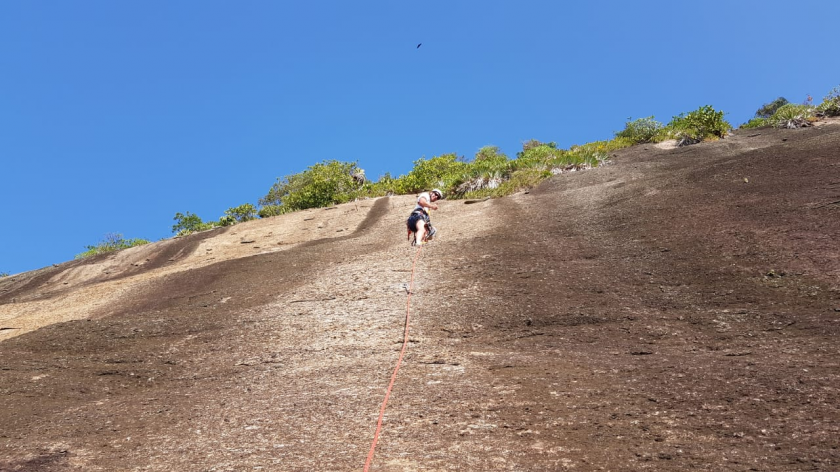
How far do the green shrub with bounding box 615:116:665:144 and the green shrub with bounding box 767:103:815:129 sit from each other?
4509 mm

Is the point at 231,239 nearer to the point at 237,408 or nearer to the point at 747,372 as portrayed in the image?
the point at 237,408

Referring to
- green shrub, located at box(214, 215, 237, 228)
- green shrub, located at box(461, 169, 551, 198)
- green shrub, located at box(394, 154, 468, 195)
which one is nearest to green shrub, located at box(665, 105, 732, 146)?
green shrub, located at box(461, 169, 551, 198)

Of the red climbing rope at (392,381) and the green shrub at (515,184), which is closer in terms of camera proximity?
the red climbing rope at (392,381)

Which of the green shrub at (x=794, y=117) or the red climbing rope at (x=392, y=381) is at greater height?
the green shrub at (x=794, y=117)

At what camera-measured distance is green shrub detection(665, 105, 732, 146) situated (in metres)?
21.0

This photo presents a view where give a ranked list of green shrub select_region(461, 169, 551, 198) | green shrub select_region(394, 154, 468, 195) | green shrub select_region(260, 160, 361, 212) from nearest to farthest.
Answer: green shrub select_region(461, 169, 551, 198), green shrub select_region(394, 154, 468, 195), green shrub select_region(260, 160, 361, 212)

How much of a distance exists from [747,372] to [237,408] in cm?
Answer: 530

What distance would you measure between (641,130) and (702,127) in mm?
4779

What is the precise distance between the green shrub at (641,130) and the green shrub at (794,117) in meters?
4.51

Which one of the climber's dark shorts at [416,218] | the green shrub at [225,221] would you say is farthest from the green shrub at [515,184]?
the green shrub at [225,221]

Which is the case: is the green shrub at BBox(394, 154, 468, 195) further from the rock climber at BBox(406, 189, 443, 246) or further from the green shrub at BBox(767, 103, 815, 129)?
the green shrub at BBox(767, 103, 815, 129)

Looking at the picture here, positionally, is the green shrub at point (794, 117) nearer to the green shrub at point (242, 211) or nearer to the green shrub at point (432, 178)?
the green shrub at point (432, 178)

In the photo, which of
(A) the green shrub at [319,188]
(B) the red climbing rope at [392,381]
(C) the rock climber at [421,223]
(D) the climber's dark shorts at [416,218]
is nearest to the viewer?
(B) the red climbing rope at [392,381]

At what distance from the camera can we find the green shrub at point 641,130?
81.6ft
